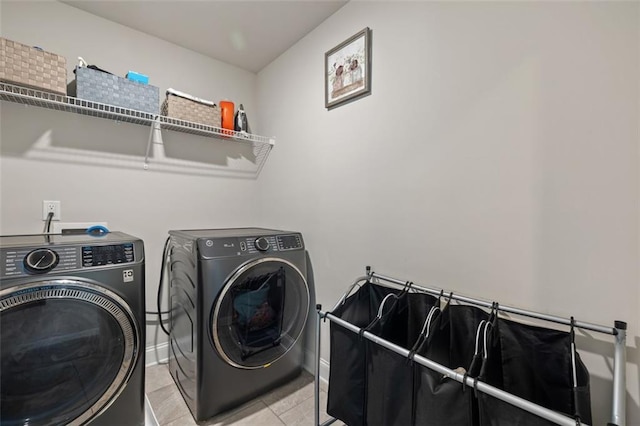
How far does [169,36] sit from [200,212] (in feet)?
4.23

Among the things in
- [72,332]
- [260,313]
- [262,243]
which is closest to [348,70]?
[262,243]

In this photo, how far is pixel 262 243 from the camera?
1.65 meters

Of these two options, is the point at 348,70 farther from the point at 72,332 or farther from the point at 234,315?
the point at 72,332

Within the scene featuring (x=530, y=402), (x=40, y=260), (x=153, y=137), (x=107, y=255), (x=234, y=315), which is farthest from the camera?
(x=153, y=137)

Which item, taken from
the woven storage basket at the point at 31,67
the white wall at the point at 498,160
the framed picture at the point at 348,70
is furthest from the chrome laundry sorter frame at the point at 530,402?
the woven storage basket at the point at 31,67

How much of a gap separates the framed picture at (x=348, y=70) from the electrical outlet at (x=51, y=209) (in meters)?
1.74

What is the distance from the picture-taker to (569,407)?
85 centimetres

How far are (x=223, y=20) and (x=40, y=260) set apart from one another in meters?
1.70

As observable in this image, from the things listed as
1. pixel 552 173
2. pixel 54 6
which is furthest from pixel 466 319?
pixel 54 6

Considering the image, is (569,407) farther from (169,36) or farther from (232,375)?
(169,36)

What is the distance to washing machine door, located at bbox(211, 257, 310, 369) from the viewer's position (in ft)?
4.93

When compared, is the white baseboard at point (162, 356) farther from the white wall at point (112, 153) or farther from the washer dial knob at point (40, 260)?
the washer dial knob at point (40, 260)

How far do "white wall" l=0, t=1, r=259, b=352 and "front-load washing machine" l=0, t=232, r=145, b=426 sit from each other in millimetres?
714

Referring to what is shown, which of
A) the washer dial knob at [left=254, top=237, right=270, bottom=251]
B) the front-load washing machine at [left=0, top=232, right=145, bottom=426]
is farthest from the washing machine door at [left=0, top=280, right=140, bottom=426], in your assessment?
the washer dial knob at [left=254, top=237, right=270, bottom=251]
